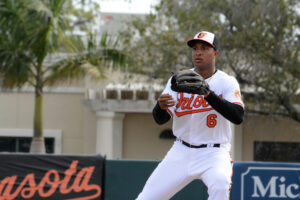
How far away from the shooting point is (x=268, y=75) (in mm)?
15914

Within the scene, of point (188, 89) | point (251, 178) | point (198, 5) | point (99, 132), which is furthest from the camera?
point (99, 132)

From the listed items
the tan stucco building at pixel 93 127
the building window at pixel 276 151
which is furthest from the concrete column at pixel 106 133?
the building window at pixel 276 151

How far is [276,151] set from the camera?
862 inches

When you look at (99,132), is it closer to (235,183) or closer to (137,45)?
(137,45)

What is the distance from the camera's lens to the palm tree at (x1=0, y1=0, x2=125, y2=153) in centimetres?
1459

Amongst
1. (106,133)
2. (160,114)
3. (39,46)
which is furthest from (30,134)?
(160,114)

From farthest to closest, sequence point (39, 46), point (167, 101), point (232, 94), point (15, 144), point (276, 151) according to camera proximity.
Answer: point (276, 151), point (15, 144), point (39, 46), point (232, 94), point (167, 101)

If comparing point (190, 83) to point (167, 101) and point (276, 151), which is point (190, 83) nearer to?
point (167, 101)

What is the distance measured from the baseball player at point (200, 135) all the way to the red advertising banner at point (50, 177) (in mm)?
Answer: 3489

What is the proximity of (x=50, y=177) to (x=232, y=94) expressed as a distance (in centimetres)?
432

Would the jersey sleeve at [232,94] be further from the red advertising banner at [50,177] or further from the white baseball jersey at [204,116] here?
the red advertising banner at [50,177]

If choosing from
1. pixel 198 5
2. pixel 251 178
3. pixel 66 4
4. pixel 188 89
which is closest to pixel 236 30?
pixel 198 5

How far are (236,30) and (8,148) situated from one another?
32.7 feet

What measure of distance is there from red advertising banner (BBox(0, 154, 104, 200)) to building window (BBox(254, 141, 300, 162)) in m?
13.7
